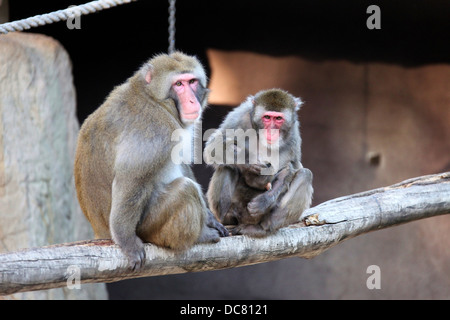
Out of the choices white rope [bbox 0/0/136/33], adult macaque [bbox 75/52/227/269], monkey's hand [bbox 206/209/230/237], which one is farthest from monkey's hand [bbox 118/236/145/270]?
white rope [bbox 0/0/136/33]

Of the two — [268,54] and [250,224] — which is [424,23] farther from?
[250,224]

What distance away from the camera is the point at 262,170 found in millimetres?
5102

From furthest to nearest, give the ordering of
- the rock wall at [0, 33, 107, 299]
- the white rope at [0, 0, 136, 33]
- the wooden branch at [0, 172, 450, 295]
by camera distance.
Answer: the rock wall at [0, 33, 107, 299], the white rope at [0, 0, 136, 33], the wooden branch at [0, 172, 450, 295]

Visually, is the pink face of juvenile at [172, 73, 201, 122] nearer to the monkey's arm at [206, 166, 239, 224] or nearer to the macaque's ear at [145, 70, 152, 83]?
the macaque's ear at [145, 70, 152, 83]

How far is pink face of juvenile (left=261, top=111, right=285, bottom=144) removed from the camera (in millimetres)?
5258

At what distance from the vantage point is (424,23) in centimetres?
971

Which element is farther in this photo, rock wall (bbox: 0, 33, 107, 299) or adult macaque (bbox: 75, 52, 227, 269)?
rock wall (bbox: 0, 33, 107, 299)

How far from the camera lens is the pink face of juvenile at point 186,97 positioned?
4.61 meters

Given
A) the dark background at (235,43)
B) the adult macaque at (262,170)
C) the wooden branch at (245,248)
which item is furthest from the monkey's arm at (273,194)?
the dark background at (235,43)

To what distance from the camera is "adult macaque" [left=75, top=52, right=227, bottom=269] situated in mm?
4332

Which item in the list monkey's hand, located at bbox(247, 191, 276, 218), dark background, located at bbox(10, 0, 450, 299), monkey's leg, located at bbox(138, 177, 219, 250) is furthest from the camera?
dark background, located at bbox(10, 0, 450, 299)

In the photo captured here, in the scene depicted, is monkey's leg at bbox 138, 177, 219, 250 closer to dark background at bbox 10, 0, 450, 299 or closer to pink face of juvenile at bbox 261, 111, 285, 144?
pink face of juvenile at bbox 261, 111, 285, 144

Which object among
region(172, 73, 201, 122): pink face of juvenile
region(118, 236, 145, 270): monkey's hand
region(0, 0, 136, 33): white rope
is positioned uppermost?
region(0, 0, 136, 33): white rope

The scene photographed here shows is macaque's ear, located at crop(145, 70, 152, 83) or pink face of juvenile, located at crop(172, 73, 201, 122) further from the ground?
macaque's ear, located at crop(145, 70, 152, 83)
